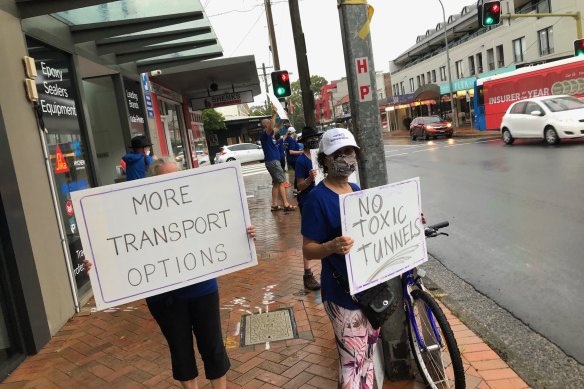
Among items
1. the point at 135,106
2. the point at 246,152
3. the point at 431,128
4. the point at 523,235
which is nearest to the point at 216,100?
the point at 135,106

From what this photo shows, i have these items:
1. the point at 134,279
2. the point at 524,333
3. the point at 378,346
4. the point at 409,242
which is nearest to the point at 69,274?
the point at 134,279

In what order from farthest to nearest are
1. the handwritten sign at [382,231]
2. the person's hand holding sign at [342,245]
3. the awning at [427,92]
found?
the awning at [427,92] < the handwritten sign at [382,231] < the person's hand holding sign at [342,245]

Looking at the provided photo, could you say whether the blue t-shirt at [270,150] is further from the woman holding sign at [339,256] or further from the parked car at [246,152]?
the parked car at [246,152]

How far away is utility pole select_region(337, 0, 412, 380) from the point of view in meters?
2.97

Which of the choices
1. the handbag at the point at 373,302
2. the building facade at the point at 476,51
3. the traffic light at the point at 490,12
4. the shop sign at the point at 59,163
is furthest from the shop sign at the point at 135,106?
the building facade at the point at 476,51

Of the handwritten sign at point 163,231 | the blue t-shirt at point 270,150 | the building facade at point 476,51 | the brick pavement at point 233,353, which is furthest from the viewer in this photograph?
the building facade at point 476,51

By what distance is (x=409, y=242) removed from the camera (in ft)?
9.34

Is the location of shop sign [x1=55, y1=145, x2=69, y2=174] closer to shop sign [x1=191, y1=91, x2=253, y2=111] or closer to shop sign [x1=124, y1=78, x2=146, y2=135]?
shop sign [x1=124, y1=78, x2=146, y2=135]

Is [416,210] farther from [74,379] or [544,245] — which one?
[544,245]

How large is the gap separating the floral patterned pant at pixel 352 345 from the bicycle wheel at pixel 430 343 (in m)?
0.54

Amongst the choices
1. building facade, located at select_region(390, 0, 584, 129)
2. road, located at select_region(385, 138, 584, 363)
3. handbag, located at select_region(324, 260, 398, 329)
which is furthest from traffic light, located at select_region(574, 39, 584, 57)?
handbag, located at select_region(324, 260, 398, 329)

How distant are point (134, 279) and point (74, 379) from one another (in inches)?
63.2

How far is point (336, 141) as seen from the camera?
2.56 metres

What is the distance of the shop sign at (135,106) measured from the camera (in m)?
9.08
